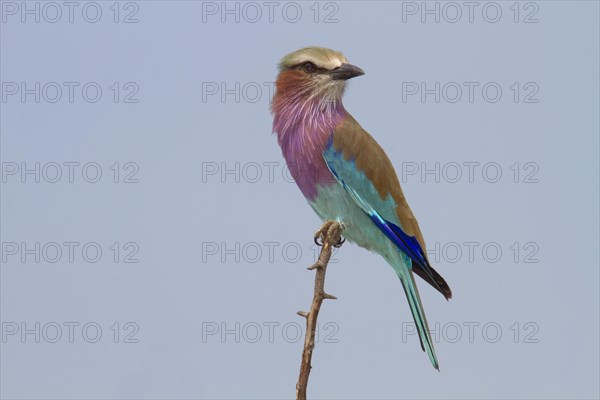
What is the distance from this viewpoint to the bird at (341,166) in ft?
18.1

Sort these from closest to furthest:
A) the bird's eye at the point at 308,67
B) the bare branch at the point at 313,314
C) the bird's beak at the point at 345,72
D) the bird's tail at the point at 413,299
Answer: the bare branch at the point at 313,314
the bird's tail at the point at 413,299
the bird's beak at the point at 345,72
the bird's eye at the point at 308,67

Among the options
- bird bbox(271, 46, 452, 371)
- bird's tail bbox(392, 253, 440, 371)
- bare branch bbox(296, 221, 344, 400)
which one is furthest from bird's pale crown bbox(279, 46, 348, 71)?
bird's tail bbox(392, 253, 440, 371)

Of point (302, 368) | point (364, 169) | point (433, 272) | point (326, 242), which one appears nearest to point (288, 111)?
point (364, 169)

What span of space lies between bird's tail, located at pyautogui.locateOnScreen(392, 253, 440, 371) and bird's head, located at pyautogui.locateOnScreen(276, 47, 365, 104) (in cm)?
122

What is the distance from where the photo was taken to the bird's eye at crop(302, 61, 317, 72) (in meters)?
5.60

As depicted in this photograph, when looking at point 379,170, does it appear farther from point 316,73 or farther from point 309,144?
point 316,73

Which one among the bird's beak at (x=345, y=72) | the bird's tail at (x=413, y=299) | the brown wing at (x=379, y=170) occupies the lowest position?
the bird's tail at (x=413, y=299)

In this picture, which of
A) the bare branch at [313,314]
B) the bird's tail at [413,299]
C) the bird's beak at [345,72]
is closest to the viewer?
the bare branch at [313,314]

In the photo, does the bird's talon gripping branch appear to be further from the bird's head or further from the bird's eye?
the bird's eye

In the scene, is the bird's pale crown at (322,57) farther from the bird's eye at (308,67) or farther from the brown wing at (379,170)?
the brown wing at (379,170)

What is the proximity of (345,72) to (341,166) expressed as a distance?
2.07 ft

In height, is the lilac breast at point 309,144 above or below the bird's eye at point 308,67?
below

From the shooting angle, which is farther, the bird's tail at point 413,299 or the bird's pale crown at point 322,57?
the bird's pale crown at point 322,57

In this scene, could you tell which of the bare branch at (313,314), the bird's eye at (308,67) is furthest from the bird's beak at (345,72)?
the bare branch at (313,314)
